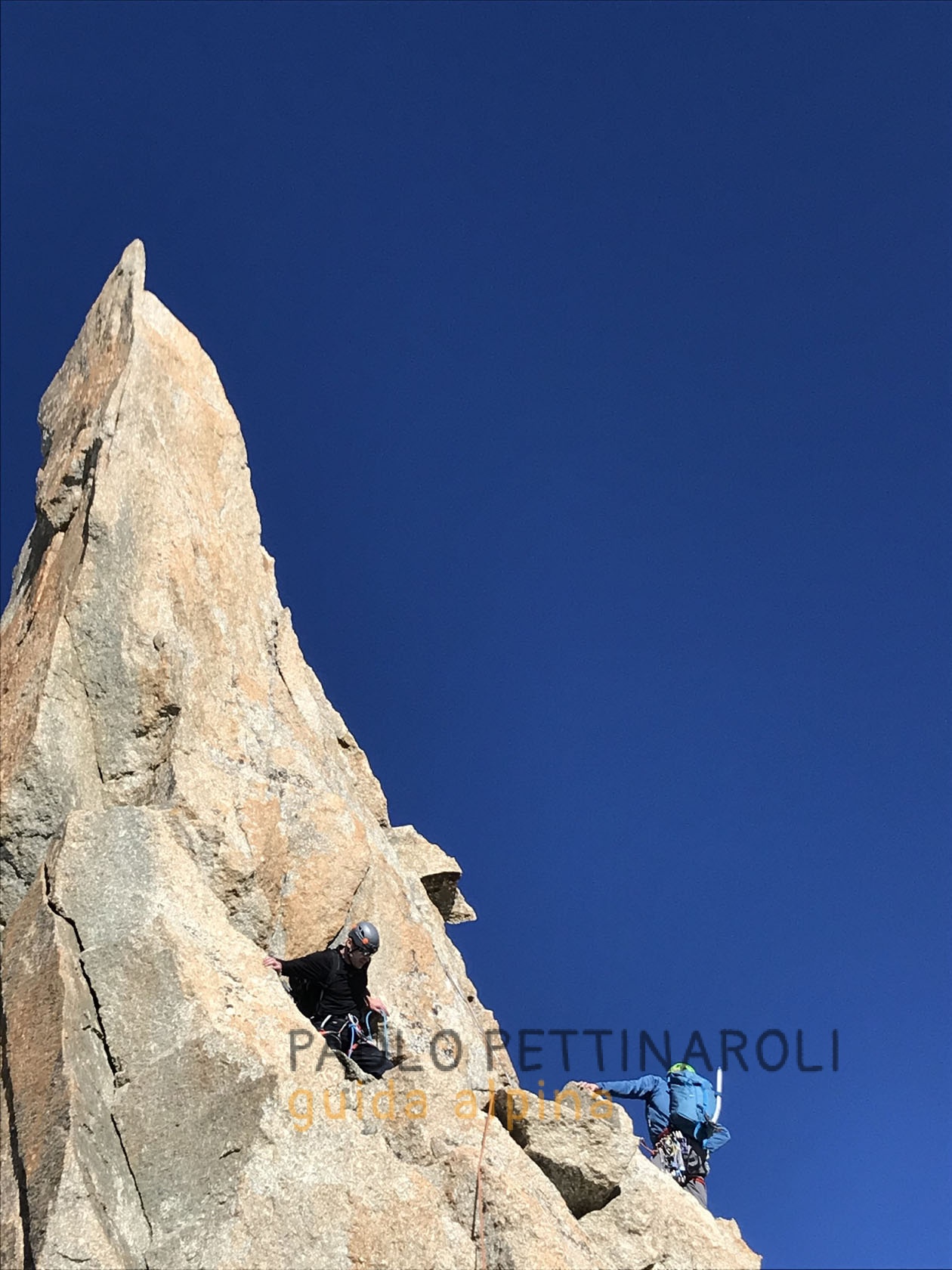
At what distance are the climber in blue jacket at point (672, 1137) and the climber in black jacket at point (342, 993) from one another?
5574 mm

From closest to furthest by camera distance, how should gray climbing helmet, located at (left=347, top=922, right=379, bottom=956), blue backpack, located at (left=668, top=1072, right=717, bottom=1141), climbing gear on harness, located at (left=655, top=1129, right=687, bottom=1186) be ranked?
gray climbing helmet, located at (left=347, top=922, right=379, bottom=956) → climbing gear on harness, located at (left=655, top=1129, right=687, bottom=1186) → blue backpack, located at (left=668, top=1072, right=717, bottom=1141)

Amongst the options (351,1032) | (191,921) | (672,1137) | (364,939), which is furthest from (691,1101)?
(191,921)

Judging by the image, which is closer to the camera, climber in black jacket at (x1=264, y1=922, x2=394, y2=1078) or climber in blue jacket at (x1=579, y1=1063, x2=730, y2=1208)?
climber in black jacket at (x1=264, y1=922, x2=394, y2=1078)

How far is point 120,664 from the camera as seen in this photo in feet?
52.4

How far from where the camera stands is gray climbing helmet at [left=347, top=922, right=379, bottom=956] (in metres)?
14.7

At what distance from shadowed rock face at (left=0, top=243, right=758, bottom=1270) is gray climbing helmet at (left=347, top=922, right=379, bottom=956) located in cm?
128

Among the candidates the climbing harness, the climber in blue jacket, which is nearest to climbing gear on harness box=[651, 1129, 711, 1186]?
the climber in blue jacket

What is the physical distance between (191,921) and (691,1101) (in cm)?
966

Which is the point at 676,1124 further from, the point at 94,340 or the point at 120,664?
the point at 94,340

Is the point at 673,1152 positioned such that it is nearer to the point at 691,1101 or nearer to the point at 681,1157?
the point at 681,1157

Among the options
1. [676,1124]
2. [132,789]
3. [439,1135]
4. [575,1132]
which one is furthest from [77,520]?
[676,1124]

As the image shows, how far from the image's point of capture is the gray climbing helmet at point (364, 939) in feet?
48.1

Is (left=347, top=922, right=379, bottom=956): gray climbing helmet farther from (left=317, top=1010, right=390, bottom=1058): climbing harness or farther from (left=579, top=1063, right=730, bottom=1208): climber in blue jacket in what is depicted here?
(left=579, top=1063, right=730, bottom=1208): climber in blue jacket

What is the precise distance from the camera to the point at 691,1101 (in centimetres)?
1909
